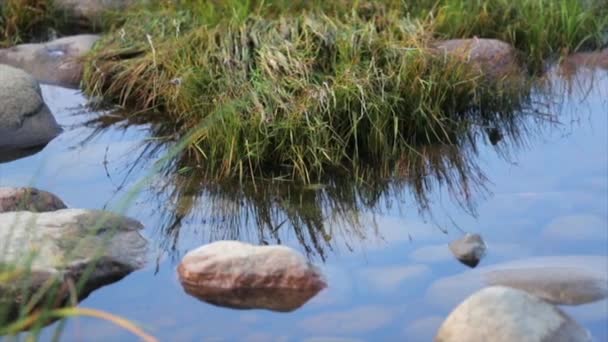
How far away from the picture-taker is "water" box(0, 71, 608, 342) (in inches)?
137

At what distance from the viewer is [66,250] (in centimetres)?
373

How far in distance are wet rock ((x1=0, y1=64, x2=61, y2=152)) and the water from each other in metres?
0.12

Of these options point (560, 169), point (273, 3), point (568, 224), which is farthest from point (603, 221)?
point (273, 3)

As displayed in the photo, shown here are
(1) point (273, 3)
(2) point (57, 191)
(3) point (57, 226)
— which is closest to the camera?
(3) point (57, 226)

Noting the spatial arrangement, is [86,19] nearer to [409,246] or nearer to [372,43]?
[372,43]

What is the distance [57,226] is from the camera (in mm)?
3930

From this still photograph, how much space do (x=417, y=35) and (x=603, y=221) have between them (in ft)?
6.12

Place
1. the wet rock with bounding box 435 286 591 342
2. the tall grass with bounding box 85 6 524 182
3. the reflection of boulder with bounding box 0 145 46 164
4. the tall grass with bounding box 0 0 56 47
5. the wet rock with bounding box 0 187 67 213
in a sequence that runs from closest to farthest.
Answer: the wet rock with bounding box 435 286 591 342
the wet rock with bounding box 0 187 67 213
the tall grass with bounding box 85 6 524 182
the reflection of boulder with bounding box 0 145 46 164
the tall grass with bounding box 0 0 56 47

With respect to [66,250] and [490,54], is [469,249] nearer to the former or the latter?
[66,250]

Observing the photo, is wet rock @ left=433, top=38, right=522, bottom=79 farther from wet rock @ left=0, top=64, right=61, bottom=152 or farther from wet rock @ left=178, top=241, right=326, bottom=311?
wet rock @ left=178, top=241, right=326, bottom=311

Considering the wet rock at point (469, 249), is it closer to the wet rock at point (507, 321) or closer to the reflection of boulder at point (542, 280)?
the reflection of boulder at point (542, 280)

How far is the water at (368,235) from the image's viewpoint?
11.4 ft

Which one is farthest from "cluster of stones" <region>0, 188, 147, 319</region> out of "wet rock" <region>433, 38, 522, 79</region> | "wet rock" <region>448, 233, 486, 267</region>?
"wet rock" <region>433, 38, 522, 79</region>

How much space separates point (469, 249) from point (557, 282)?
16.6 inches
